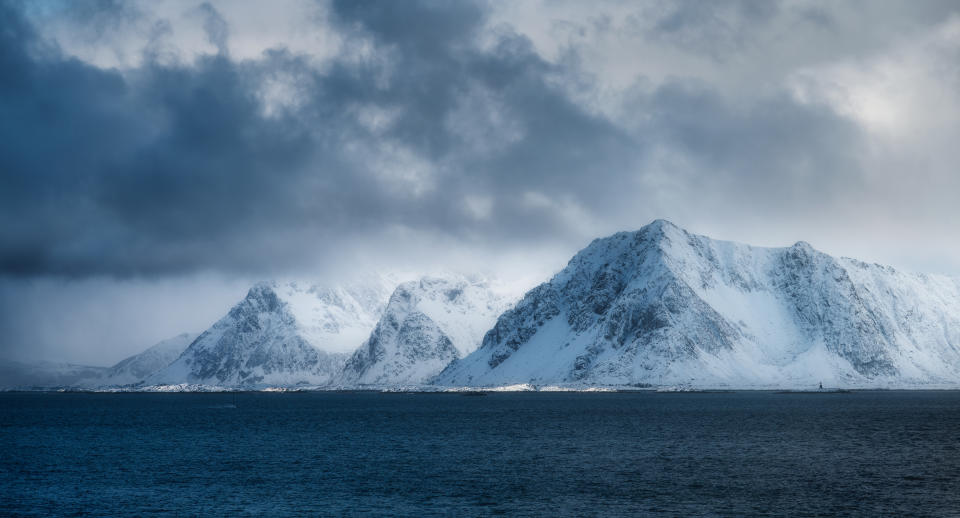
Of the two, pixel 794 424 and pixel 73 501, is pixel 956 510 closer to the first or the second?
pixel 73 501

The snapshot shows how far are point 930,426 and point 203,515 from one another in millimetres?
149453

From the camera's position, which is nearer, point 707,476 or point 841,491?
point 841,491

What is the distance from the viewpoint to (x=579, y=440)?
533ft

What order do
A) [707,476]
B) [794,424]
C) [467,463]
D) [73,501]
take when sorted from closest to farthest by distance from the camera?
1. [73,501]
2. [707,476]
3. [467,463]
4. [794,424]

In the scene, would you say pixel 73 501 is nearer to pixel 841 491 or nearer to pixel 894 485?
pixel 841 491

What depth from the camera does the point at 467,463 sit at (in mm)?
130250

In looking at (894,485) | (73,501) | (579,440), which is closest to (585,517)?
(894,485)

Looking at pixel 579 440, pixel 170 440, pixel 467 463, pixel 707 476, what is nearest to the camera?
pixel 707 476

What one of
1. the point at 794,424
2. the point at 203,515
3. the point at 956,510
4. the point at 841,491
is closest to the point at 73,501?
the point at 203,515

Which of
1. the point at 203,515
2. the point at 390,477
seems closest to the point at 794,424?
the point at 390,477

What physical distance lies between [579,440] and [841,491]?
66923 mm

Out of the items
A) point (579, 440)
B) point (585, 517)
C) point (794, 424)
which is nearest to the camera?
point (585, 517)

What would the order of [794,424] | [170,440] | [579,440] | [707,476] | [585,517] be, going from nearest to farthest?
[585,517], [707,476], [579,440], [170,440], [794,424]

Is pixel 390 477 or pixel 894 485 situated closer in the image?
pixel 894 485
